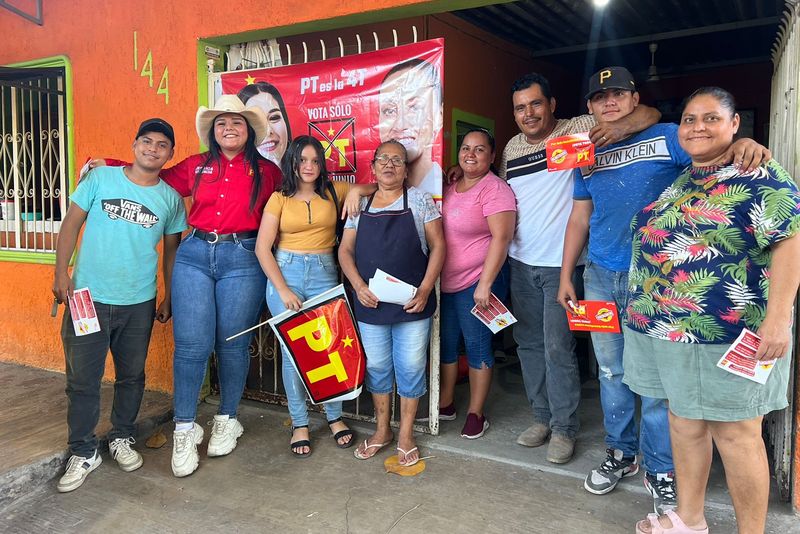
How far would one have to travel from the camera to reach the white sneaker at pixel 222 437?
3254 millimetres

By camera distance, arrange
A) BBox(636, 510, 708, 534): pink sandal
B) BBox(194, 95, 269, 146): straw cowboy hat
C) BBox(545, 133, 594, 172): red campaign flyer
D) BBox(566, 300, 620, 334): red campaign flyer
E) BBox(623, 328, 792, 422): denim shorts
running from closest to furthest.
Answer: BBox(623, 328, 792, 422): denim shorts < BBox(636, 510, 708, 534): pink sandal < BBox(545, 133, 594, 172): red campaign flyer < BBox(566, 300, 620, 334): red campaign flyer < BBox(194, 95, 269, 146): straw cowboy hat

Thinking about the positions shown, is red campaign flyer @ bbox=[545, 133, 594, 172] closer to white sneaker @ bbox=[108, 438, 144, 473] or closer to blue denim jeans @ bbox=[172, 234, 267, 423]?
blue denim jeans @ bbox=[172, 234, 267, 423]

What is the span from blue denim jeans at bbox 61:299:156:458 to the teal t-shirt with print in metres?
0.11

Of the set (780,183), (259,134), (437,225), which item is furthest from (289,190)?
(780,183)

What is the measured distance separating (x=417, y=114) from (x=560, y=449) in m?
2.00

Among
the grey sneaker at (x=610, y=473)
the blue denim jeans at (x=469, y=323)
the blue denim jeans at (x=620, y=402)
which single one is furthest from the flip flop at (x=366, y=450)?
the blue denim jeans at (x=620, y=402)

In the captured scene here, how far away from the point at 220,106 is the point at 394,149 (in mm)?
1002

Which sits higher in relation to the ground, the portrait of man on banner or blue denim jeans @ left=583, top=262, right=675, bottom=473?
the portrait of man on banner

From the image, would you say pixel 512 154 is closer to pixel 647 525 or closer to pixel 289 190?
pixel 289 190

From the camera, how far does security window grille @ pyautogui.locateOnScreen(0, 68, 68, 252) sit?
4.58 meters

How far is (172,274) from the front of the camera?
10.5ft

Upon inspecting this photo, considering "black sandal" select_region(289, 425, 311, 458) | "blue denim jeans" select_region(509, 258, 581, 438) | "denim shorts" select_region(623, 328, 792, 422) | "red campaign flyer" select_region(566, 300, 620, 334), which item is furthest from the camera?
"black sandal" select_region(289, 425, 311, 458)

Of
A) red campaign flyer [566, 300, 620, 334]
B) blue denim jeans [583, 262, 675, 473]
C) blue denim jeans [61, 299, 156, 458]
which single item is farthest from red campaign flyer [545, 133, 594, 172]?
blue denim jeans [61, 299, 156, 458]

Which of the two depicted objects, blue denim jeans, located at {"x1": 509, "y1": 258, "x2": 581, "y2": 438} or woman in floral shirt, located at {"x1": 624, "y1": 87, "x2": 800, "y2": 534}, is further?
blue denim jeans, located at {"x1": 509, "y1": 258, "x2": 581, "y2": 438}
